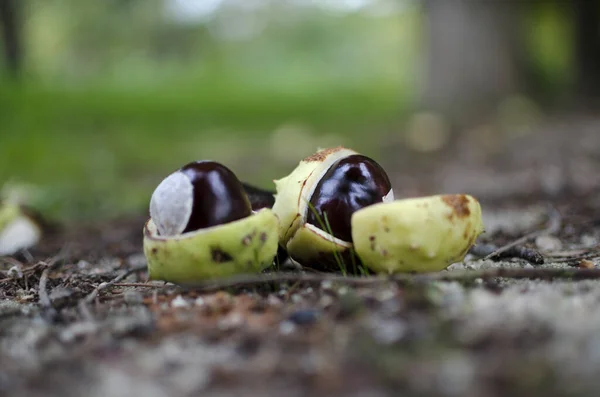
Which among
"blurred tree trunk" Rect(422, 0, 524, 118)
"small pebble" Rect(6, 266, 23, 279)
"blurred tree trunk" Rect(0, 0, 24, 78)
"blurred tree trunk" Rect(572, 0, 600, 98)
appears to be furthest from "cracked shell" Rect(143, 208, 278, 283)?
"blurred tree trunk" Rect(0, 0, 24, 78)

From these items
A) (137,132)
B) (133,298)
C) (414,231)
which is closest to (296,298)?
(414,231)

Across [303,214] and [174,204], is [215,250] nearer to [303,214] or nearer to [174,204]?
[174,204]

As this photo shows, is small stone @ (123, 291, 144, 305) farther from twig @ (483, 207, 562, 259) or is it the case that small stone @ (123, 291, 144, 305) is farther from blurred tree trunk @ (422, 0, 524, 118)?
blurred tree trunk @ (422, 0, 524, 118)

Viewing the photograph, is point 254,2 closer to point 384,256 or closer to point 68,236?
point 68,236

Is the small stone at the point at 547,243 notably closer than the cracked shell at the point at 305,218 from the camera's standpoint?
No

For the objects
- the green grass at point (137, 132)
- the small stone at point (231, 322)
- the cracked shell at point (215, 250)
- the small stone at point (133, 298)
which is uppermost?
the cracked shell at point (215, 250)

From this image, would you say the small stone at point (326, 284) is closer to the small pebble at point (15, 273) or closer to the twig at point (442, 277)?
the twig at point (442, 277)

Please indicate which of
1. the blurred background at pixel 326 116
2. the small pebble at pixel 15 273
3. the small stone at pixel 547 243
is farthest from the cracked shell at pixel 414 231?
the blurred background at pixel 326 116

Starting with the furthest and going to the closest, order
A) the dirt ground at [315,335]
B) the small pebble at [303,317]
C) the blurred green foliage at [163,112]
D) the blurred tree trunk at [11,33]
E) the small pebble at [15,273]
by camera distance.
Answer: the blurred tree trunk at [11,33] → the blurred green foliage at [163,112] → the small pebble at [15,273] → the small pebble at [303,317] → the dirt ground at [315,335]
